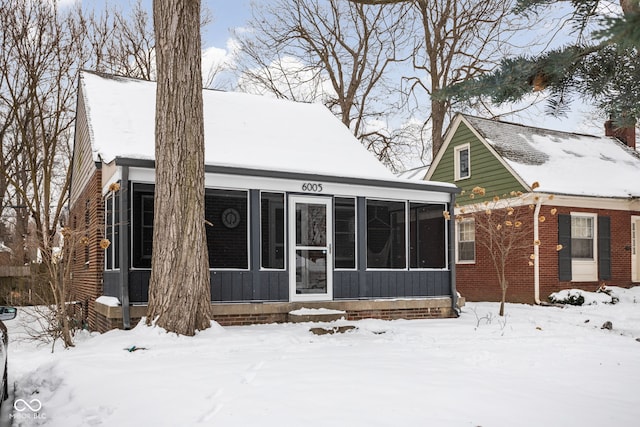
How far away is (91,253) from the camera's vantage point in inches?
454

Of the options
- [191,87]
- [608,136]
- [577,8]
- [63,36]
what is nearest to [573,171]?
[608,136]

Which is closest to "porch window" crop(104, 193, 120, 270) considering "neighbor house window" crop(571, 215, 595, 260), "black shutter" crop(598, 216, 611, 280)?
"neighbor house window" crop(571, 215, 595, 260)

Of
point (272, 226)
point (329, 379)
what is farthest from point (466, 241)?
point (329, 379)

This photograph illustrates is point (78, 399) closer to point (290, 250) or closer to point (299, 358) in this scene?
point (299, 358)

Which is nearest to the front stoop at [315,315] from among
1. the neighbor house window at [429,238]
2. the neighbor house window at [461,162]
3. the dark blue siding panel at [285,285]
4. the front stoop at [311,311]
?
the front stoop at [311,311]

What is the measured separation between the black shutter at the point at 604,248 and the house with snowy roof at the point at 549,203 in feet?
0.09

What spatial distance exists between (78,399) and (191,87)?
470cm

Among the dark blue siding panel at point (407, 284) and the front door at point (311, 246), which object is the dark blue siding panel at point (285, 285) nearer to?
the dark blue siding panel at point (407, 284)

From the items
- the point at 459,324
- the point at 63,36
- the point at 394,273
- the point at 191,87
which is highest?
the point at 63,36

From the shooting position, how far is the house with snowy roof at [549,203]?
51.6 ft

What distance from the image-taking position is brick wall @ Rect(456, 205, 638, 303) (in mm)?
15664

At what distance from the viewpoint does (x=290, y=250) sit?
10.4 m

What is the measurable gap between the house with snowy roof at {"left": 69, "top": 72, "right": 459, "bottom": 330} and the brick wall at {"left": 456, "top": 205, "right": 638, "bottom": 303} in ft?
11.0

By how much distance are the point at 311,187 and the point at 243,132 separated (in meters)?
2.90
